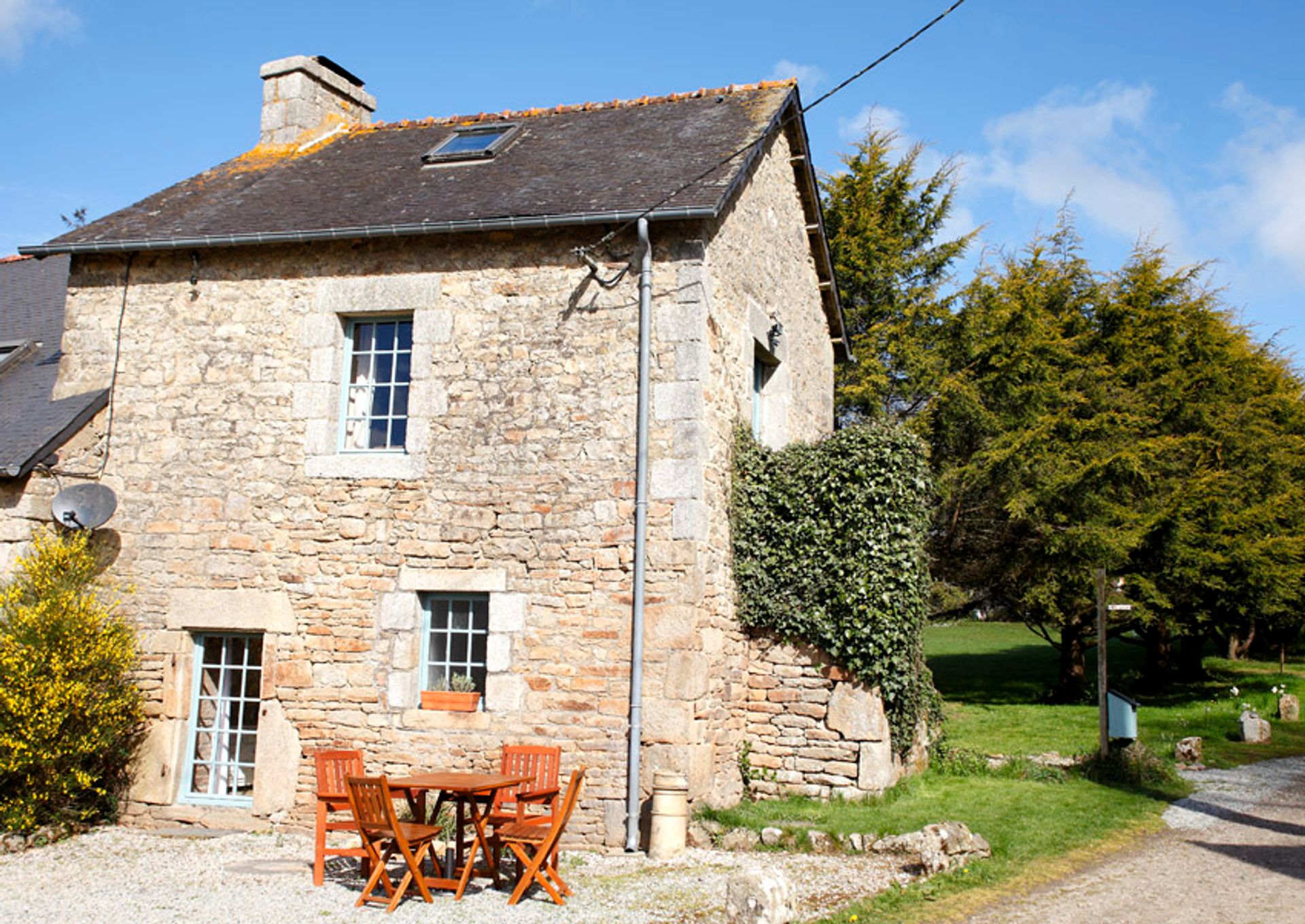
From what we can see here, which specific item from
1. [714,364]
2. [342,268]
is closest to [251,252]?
[342,268]

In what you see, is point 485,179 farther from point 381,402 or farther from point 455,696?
point 455,696

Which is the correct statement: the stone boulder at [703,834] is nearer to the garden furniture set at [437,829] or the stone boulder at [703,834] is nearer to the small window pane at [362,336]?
the garden furniture set at [437,829]

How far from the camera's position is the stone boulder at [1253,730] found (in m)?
13.5

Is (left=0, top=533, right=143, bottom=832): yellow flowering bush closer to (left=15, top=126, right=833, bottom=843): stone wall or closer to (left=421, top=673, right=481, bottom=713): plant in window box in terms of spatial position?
(left=15, top=126, right=833, bottom=843): stone wall

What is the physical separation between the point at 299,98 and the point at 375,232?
426 cm

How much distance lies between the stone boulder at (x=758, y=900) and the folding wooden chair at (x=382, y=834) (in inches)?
74.2

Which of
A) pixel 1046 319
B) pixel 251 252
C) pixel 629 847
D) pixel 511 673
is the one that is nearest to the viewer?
pixel 629 847

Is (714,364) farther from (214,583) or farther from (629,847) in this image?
(214,583)

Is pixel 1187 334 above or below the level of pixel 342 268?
above

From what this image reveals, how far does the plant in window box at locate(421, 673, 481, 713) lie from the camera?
8.31 m

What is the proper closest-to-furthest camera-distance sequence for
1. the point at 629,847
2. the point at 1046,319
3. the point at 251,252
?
the point at 629,847
the point at 251,252
the point at 1046,319

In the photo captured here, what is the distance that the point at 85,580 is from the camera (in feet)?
29.5

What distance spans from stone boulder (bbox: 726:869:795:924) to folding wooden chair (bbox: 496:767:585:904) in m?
1.23

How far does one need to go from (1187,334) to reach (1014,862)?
1466 cm
